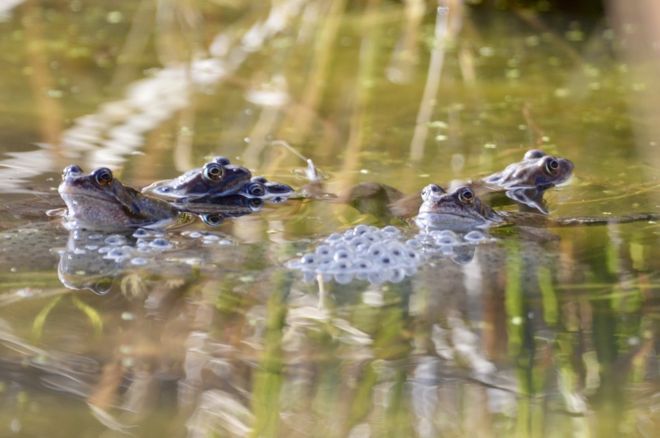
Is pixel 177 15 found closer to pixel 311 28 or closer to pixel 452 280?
pixel 311 28

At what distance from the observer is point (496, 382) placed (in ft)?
8.46

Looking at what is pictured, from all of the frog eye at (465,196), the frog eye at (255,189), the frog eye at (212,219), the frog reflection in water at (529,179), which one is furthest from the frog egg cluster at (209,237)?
the frog eye at (465,196)

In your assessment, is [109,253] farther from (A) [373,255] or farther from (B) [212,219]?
(A) [373,255]

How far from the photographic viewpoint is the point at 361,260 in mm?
3355

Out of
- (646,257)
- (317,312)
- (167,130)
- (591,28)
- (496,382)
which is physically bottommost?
(496,382)

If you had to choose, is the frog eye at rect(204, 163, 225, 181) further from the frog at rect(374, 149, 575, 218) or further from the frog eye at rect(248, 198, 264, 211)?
the frog at rect(374, 149, 575, 218)

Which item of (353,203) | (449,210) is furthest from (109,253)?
(449,210)

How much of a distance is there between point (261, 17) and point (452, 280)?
4.15 m

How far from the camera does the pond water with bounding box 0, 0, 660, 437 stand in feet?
8.04

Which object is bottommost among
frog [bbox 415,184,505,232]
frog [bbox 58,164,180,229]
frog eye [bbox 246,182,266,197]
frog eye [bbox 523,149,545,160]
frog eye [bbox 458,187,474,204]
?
frog [bbox 58,164,180,229]

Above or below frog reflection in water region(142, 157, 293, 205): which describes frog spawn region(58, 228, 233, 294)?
below

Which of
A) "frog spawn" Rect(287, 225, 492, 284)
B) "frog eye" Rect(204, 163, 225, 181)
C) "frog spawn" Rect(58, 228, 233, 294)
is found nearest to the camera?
"frog spawn" Rect(58, 228, 233, 294)

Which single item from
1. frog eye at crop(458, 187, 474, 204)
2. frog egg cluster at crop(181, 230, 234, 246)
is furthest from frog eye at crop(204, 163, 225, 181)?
frog eye at crop(458, 187, 474, 204)

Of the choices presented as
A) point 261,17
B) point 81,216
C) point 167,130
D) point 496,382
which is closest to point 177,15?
point 261,17
